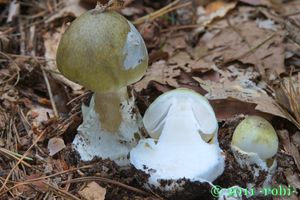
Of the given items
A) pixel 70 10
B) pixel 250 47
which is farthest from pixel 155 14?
pixel 250 47

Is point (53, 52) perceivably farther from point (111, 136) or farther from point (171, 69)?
point (111, 136)

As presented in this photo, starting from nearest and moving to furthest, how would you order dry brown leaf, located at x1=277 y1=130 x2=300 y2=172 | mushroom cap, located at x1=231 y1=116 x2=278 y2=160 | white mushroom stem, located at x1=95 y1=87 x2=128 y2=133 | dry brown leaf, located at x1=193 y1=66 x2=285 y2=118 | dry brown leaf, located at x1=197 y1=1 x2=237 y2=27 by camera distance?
mushroom cap, located at x1=231 y1=116 x2=278 y2=160, white mushroom stem, located at x1=95 y1=87 x2=128 y2=133, dry brown leaf, located at x1=277 y1=130 x2=300 y2=172, dry brown leaf, located at x1=193 y1=66 x2=285 y2=118, dry brown leaf, located at x1=197 y1=1 x2=237 y2=27

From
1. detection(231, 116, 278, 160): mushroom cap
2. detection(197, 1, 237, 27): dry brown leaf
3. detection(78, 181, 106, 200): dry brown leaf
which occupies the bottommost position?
detection(197, 1, 237, 27): dry brown leaf

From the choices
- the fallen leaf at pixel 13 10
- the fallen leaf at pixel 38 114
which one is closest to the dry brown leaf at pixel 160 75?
the fallen leaf at pixel 38 114

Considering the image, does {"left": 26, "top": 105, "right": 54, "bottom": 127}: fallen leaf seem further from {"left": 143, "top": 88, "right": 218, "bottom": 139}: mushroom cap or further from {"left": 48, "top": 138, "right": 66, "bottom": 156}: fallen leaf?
{"left": 143, "top": 88, "right": 218, "bottom": 139}: mushroom cap

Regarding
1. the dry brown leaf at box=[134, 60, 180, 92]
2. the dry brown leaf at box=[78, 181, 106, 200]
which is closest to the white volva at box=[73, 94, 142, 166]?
the dry brown leaf at box=[78, 181, 106, 200]

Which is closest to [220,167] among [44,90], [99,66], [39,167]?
[99,66]

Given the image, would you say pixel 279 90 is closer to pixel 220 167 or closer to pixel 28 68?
pixel 220 167
